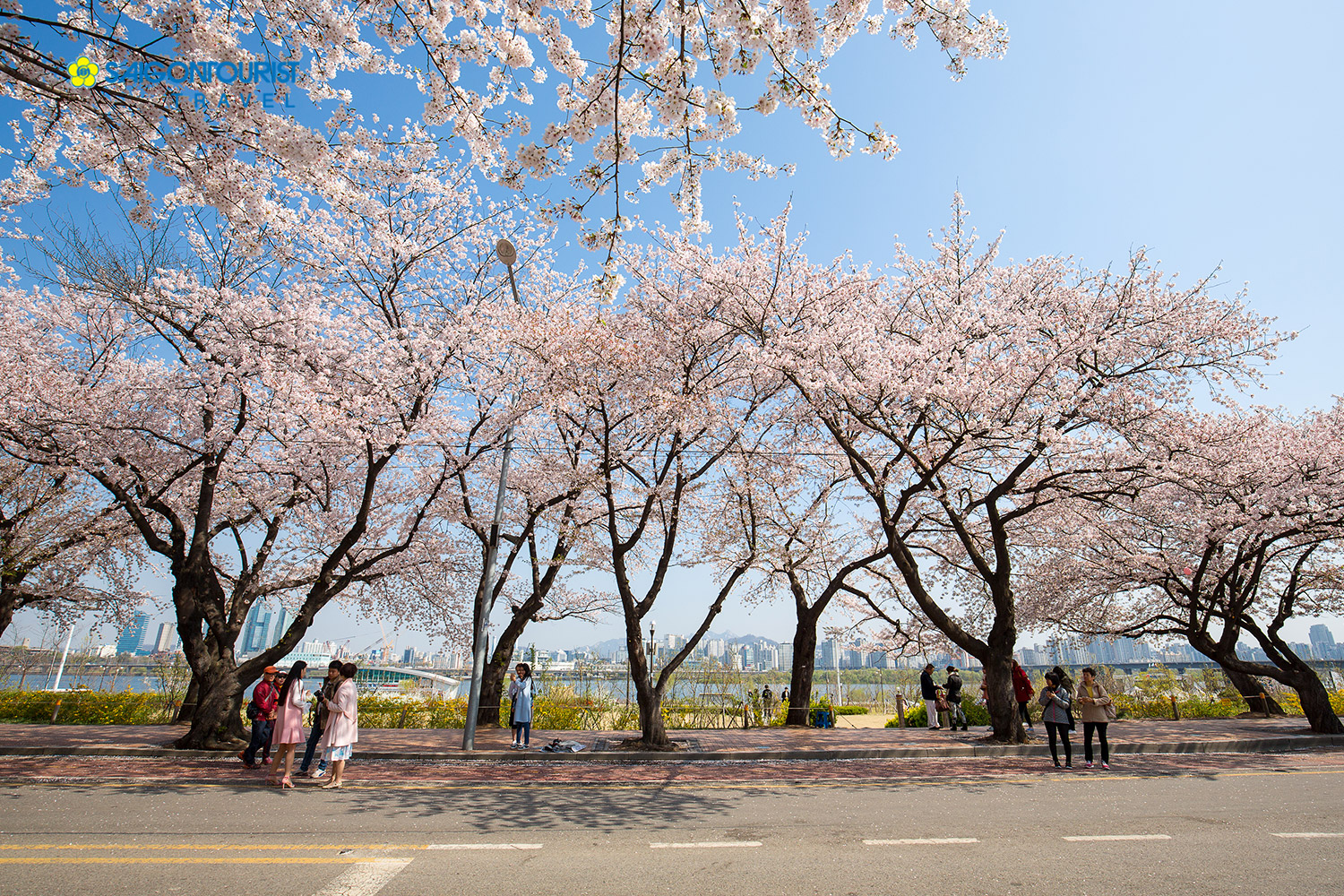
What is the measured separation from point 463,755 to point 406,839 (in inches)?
256

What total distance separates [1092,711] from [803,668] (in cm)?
840

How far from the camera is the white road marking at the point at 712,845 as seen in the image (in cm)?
581

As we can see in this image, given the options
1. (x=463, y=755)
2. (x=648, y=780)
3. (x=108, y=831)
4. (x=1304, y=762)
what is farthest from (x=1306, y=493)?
(x=108, y=831)

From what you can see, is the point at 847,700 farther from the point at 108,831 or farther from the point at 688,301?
the point at 108,831

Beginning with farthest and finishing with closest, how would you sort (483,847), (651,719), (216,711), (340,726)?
(651,719) → (216,711) → (340,726) → (483,847)

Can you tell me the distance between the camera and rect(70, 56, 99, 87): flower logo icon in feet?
15.2

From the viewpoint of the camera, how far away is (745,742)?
14234mm

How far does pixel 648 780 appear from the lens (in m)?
9.95

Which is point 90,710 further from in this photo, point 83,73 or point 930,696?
point 930,696

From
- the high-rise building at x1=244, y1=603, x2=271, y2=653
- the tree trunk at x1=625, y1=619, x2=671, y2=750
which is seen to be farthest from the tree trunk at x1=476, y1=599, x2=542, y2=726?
the high-rise building at x1=244, y1=603, x2=271, y2=653

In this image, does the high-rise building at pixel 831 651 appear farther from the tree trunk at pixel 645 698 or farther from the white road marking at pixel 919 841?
the white road marking at pixel 919 841

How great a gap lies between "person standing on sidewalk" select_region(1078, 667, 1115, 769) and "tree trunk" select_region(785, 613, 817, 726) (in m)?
7.69

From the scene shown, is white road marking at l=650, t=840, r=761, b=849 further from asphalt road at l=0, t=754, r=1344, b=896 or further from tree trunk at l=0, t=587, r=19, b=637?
tree trunk at l=0, t=587, r=19, b=637

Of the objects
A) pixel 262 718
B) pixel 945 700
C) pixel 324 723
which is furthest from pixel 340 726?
pixel 945 700
